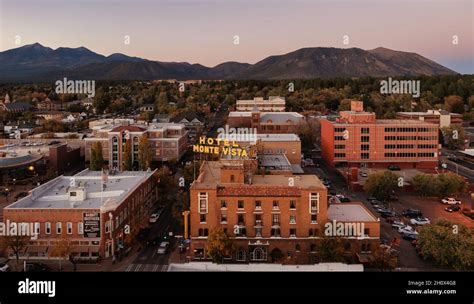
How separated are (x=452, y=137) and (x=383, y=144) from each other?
15.1m

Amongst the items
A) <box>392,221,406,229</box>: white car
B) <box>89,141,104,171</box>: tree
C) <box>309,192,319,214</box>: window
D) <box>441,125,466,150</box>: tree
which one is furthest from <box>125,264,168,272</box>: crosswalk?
<box>441,125,466,150</box>: tree

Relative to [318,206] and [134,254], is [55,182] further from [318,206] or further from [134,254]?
[318,206]

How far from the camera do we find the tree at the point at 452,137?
55.5m

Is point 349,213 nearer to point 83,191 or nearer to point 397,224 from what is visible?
point 397,224

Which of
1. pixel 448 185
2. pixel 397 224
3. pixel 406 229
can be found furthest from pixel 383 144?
pixel 406 229

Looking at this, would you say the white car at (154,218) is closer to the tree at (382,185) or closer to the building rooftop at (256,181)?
the building rooftop at (256,181)

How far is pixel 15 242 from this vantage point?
70.8 ft

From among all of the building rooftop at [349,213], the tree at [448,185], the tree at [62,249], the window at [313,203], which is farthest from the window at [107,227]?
the tree at [448,185]
